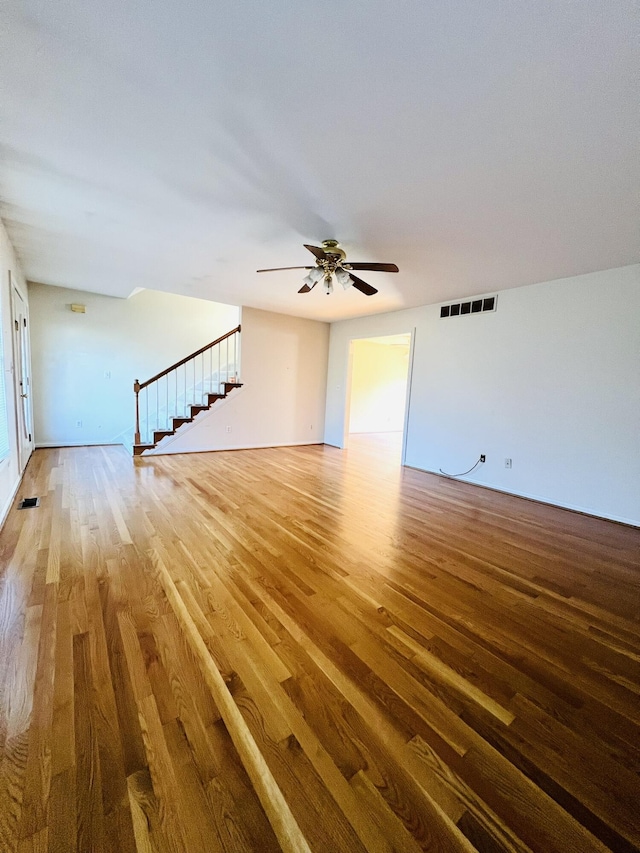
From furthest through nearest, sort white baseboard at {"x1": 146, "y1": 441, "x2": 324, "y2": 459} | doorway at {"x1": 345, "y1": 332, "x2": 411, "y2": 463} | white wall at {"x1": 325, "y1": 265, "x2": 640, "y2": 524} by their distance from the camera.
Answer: doorway at {"x1": 345, "y1": 332, "x2": 411, "y2": 463} < white baseboard at {"x1": 146, "y1": 441, "x2": 324, "y2": 459} < white wall at {"x1": 325, "y1": 265, "x2": 640, "y2": 524}

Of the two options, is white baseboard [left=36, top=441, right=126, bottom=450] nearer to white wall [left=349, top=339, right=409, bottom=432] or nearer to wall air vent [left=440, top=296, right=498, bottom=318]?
white wall [left=349, top=339, right=409, bottom=432]

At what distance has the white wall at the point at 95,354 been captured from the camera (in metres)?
5.78

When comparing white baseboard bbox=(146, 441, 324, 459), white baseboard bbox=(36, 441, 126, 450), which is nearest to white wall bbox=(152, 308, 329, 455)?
white baseboard bbox=(146, 441, 324, 459)

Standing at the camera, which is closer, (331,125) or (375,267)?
(331,125)

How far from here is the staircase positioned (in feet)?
19.5

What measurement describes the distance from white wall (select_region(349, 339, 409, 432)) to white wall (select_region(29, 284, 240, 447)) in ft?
14.9

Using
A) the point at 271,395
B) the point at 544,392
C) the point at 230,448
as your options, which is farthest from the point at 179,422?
the point at 544,392

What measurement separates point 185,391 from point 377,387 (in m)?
5.45

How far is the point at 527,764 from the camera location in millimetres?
1197

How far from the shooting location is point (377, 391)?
32.2 feet

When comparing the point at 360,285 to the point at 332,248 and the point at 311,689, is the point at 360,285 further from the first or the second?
the point at 311,689

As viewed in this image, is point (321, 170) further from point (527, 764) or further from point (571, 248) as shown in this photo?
point (527, 764)

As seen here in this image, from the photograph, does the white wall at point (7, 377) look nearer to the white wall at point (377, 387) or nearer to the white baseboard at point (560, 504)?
the white baseboard at point (560, 504)

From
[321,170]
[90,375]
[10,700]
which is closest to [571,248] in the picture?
[321,170]
